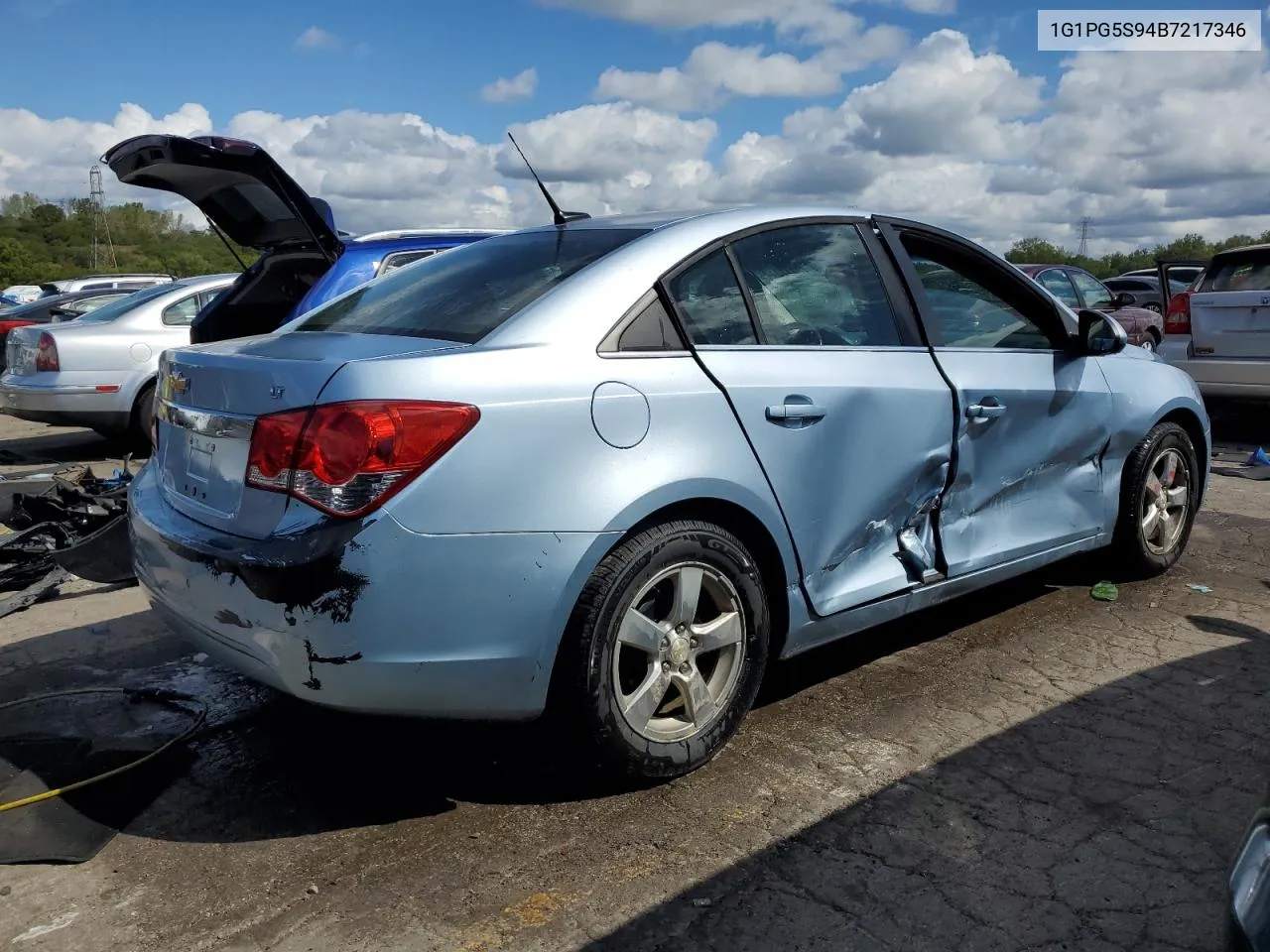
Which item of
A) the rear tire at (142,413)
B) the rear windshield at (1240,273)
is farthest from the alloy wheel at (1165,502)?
the rear tire at (142,413)

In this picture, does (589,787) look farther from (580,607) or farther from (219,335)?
(219,335)

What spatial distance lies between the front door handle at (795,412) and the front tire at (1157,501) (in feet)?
6.90

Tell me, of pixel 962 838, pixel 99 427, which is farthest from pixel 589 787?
pixel 99 427

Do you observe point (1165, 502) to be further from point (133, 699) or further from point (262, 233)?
point (262, 233)

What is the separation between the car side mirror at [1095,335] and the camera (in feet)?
14.3

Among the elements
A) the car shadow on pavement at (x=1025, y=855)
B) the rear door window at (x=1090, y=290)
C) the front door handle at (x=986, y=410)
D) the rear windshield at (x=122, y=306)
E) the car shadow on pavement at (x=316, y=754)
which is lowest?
the car shadow on pavement at (x=1025, y=855)

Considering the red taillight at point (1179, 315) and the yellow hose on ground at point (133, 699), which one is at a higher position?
the red taillight at point (1179, 315)

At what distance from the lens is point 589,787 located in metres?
3.08

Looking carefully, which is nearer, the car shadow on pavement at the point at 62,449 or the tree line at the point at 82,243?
the car shadow on pavement at the point at 62,449

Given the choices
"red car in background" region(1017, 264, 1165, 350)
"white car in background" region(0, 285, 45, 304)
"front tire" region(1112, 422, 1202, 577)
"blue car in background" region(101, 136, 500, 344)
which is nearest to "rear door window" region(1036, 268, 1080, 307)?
"red car in background" region(1017, 264, 1165, 350)

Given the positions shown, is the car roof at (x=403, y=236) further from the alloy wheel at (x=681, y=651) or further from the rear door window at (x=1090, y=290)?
the rear door window at (x=1090, y=290)

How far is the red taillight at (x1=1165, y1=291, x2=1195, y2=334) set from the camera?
31.1 ft

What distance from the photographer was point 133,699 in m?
3.76

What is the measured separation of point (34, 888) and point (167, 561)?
843mm
